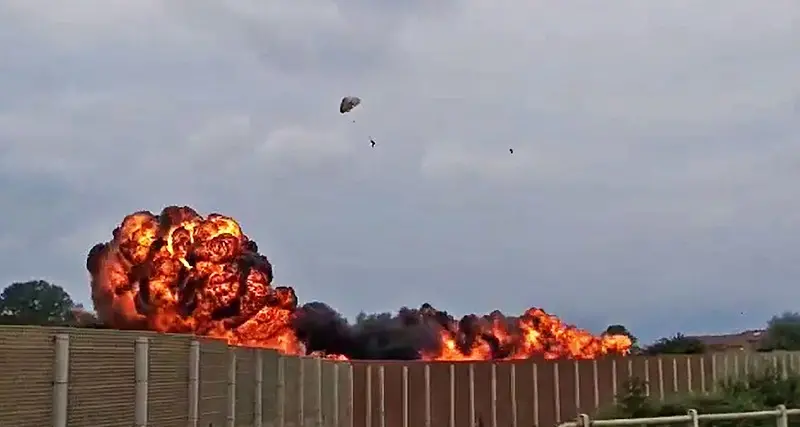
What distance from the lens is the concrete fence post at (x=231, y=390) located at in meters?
19.8

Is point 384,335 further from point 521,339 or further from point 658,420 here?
point 658,420

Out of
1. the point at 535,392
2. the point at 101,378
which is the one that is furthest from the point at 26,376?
the point at 535,392

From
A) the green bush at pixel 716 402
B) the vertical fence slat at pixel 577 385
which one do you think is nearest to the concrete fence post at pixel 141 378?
the green bush at pixel 716 402

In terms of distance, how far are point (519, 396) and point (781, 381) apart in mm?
11360

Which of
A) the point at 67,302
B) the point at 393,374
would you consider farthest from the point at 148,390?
the point at 67,302

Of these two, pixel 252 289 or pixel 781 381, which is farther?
pixel 252 289

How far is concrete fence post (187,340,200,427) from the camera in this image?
17031 millimetres

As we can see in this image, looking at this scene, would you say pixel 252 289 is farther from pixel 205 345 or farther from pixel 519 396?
pixel 205 345

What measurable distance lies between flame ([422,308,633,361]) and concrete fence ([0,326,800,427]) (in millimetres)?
11767

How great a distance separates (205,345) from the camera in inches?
707

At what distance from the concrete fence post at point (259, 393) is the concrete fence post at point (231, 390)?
6.13 ft

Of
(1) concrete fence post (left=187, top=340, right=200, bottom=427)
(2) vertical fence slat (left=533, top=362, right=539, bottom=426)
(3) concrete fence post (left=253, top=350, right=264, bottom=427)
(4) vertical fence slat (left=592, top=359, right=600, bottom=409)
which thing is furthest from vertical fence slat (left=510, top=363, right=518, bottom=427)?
(1) concrete fence post (left=187, top=340, right=200, bottom=427)

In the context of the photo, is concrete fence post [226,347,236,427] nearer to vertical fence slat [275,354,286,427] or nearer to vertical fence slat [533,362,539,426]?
vertical fence slat [275,354,286,427]

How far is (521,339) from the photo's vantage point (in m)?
60.6
